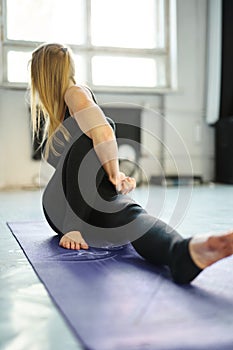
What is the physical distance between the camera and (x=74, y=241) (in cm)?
149

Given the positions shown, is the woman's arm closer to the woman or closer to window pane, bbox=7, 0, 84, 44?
the woman

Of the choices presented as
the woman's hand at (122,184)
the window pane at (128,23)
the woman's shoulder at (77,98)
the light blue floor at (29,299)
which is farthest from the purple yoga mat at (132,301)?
the window pane at (128,23)

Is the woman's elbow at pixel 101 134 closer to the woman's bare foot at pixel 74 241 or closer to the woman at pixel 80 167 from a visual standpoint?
the woman at pixel 80 167

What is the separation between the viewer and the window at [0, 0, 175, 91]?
13.9 ft

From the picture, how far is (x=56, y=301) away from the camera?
39.2 inches

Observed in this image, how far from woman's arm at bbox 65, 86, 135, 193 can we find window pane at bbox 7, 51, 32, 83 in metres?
2.91

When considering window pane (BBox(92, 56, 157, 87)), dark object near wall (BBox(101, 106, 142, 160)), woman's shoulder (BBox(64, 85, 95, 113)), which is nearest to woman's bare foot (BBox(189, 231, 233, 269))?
woman's shoulder (BBox(64, 85, 95, 113))

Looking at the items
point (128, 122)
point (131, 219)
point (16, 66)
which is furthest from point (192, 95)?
point (131, 219)

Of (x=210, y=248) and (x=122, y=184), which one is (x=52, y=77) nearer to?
(x=122, y=184)

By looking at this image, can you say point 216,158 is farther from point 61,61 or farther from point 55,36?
point 61,61

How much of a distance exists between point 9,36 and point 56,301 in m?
3.69

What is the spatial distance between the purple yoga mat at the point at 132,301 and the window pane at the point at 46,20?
3.27 m

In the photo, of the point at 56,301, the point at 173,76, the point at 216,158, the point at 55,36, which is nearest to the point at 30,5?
the point at 55,36

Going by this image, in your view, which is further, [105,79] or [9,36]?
[105,79]
